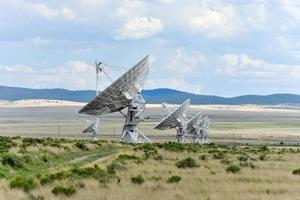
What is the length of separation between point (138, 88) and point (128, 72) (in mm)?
7134

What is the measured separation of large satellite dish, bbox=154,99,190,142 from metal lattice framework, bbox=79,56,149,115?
15.5 meters

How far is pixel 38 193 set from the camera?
18.7 meters

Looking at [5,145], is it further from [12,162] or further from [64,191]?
[64,191]

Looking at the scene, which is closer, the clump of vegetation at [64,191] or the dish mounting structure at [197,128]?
the clump of vegetation at [64,191]

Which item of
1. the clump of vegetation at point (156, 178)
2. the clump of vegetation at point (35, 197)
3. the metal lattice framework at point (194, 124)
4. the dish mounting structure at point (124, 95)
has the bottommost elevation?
the clump of vegetation at point (156, 178)

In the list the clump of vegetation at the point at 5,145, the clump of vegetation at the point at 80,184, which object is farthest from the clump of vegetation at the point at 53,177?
the clump of vegetation at the point at 5,145

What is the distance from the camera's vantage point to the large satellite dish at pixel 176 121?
86.9 meters

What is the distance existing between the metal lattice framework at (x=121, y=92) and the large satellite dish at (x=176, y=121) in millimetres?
15481

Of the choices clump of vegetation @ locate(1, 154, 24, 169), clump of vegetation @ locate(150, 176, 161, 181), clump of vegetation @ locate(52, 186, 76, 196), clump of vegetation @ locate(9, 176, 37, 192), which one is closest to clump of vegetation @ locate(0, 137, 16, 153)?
clump of vegetation @ locate(1, 154, 24, 169)

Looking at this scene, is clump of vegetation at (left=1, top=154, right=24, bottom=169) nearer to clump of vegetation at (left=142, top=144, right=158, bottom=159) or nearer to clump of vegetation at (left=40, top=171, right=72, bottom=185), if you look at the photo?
clump of vegetation at (left=40, top=171, right=72, bottom=185)

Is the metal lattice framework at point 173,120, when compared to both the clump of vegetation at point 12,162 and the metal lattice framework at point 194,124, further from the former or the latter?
the clump of vegetation at point 12,162

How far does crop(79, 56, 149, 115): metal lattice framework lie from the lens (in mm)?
64750

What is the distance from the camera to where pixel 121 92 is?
67312mm

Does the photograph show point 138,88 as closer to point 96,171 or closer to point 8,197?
point 96,171
